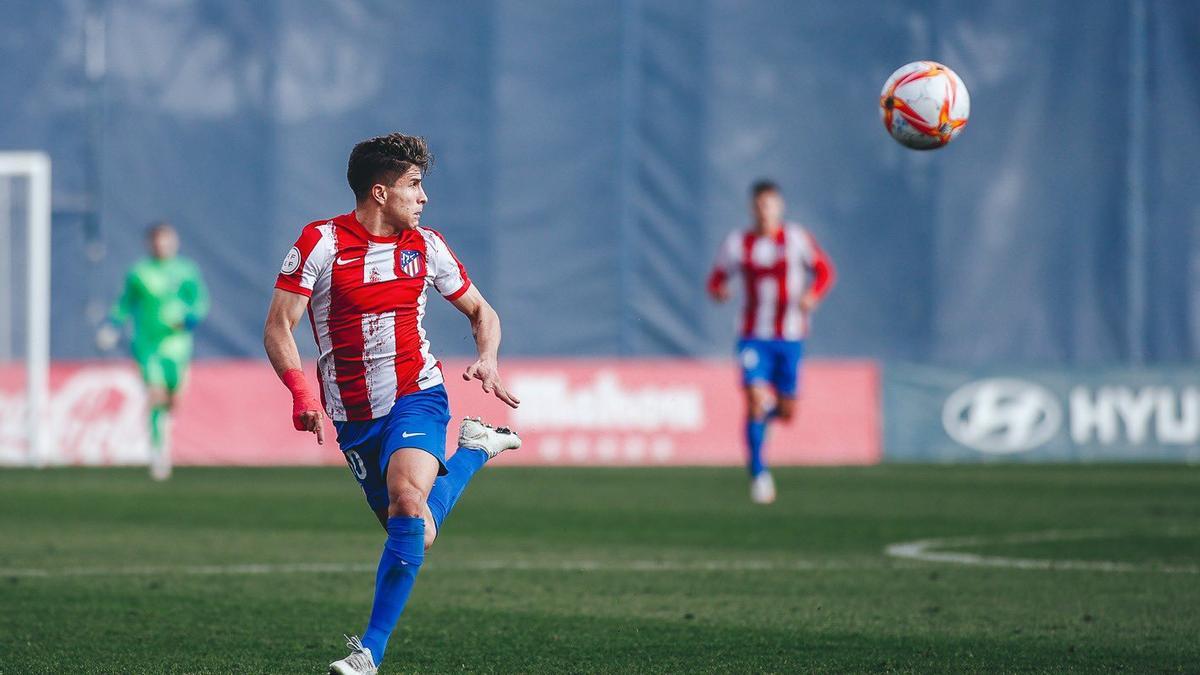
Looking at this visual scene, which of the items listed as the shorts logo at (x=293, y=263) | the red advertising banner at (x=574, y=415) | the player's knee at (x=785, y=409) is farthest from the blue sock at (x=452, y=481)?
the red advertising banner at (x=574, y=415)

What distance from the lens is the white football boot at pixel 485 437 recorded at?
6421 mm

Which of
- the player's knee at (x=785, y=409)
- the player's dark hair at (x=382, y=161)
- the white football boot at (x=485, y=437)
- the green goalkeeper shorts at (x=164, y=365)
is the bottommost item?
the white football boot at (x=485, y=437)

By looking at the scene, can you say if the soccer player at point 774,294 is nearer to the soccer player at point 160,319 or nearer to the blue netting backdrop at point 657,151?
the soccer player at point 160,319

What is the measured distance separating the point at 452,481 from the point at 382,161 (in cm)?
113

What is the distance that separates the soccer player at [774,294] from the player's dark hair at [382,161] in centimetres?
838

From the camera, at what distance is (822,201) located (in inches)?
842

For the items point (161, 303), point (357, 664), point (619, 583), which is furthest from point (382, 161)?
point (161, 303)

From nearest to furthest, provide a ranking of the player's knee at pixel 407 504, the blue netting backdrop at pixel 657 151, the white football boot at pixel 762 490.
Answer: the player's knee at pixel 407 504
the white football boot at pixel 762 490
the blue netting backdrop at pixel 657 151

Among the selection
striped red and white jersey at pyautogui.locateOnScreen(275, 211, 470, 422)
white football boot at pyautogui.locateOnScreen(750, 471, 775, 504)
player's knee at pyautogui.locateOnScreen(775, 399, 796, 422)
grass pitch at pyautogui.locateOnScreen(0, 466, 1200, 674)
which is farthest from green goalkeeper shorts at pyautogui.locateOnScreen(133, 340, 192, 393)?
striped red and white jersey at pyautogui.locateOnScreen(275, 211, 470, 422)

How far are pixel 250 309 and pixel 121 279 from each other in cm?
154

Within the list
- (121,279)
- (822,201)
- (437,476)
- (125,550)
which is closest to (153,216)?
(121,279)

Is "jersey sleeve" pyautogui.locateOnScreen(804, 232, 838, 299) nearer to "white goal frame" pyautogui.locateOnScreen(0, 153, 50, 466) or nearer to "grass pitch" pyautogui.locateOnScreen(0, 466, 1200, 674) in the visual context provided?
"grass pitch" pyautogui.locateOnScreen(0, 466, 1200, 674)

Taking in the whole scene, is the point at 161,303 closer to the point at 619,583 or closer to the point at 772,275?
the point at 772,275

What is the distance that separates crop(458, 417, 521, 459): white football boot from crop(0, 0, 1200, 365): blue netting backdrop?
576 inches
